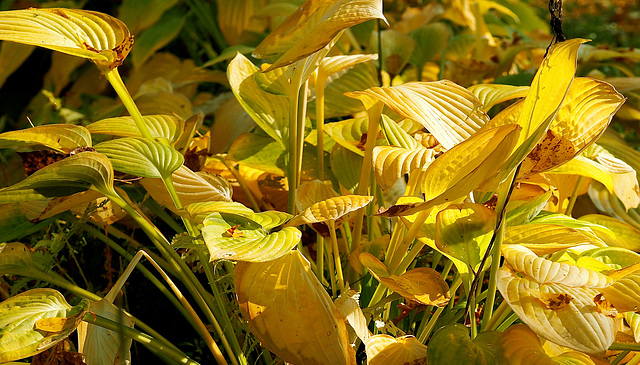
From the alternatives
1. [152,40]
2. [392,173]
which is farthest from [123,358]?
[152,40]

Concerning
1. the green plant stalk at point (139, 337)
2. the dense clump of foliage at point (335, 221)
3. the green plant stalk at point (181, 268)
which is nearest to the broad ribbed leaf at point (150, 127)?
the dense clump of foliage at point (335, 221)

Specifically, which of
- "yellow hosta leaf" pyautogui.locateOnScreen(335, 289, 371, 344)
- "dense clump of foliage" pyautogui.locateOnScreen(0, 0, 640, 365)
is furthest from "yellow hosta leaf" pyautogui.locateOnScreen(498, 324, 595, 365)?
"yellow hosta leaf" pyautogui.locateOnScreen(335, 289, 371, 344)

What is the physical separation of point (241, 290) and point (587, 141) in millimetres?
301

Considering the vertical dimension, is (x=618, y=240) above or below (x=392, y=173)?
below

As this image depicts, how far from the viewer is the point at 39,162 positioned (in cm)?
64

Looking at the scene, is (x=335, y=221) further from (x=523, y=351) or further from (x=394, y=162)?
(x=523, y=351)

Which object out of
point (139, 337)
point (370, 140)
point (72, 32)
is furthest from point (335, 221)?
point (72, 32)

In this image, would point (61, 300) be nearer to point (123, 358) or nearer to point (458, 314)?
point (123, 358)

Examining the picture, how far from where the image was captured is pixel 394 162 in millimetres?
475

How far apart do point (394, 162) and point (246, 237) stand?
0.45ft

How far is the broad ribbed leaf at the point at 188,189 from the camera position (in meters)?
0.56

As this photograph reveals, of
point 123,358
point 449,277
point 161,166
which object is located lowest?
point 449,277

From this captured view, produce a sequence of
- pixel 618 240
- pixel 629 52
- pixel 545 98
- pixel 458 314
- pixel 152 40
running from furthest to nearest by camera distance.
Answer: pixel 152 40 → pixel 629 52 → pixel 618 240 → pixel 458 314 → pixel 545 98

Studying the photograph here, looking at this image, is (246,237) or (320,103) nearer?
(246,237)
